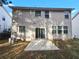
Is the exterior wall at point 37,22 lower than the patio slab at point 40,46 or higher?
higher

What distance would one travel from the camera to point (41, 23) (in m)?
19.6

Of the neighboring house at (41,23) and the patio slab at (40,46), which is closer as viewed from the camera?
the patio slab at (40,46)

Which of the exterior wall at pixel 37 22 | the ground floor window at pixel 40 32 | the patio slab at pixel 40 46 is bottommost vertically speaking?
the patio slab at pixel 40 46

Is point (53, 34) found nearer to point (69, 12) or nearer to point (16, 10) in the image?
point (69, 12)

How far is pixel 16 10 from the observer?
19.4 meters

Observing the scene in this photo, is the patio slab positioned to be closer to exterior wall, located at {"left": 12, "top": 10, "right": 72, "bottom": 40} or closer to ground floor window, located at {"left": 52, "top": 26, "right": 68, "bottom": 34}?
exterior wall, located at {"left": 12, "top": 10, "right": 72, "bottom": 40}

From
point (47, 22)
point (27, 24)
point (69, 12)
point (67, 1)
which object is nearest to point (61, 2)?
point (67, 1)

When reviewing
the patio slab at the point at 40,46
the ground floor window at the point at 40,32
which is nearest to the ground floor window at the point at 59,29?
the ground floor window at the point at 40,32

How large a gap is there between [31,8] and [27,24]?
2.84 meters

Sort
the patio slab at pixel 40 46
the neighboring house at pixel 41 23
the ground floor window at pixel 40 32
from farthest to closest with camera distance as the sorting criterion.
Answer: the ground floor window at pixel 40 32 → the neighboring house at pixel 41 23 → the patio slab at pixel 40 46

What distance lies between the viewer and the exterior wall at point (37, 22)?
63.2 feet

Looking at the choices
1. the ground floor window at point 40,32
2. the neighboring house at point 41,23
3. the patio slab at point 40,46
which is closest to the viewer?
the patio slab at point 40,46

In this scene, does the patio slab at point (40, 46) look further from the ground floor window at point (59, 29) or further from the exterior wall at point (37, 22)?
the ground floor window at point (59, 29)

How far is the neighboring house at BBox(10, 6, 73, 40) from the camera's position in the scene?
1923cm
